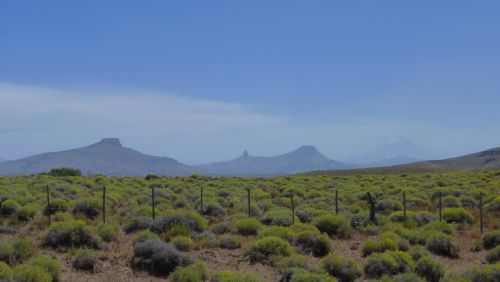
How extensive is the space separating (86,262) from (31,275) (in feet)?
8.97

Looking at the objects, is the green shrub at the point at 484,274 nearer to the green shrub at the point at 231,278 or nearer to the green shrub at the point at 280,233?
the green shrub at the point at 231,278

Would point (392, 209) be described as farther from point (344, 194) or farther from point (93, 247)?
point (93, 247)

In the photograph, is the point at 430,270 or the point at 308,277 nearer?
the point at 308,277

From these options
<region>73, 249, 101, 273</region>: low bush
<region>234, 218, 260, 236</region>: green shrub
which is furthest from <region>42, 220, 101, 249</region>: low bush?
<region>234, 218, 260, 236</region>: green shrub

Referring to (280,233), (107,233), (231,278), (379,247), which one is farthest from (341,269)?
(107,233)

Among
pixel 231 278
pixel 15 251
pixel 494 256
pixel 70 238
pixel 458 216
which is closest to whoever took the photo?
pixel 231 278

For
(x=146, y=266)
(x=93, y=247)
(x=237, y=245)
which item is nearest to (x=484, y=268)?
(x=237, y=245)

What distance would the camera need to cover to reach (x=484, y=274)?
38.3 feet

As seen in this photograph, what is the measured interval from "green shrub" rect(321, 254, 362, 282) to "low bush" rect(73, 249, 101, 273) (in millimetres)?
6375

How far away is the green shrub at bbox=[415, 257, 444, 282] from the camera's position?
1252 cm

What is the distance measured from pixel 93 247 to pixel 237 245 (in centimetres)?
481

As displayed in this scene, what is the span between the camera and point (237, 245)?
53.3 ft

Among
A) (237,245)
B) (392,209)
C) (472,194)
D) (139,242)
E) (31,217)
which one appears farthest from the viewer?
(472,194)

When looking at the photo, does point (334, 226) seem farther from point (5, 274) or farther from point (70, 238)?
point (5, 274)
